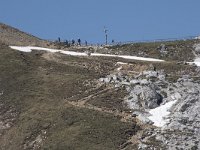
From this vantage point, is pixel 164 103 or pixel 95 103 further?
pixel 95 103

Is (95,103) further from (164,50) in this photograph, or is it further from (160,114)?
(164,50)

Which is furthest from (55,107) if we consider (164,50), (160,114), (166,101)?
(164,50)

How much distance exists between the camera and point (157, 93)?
9606 cm

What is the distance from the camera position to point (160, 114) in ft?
299

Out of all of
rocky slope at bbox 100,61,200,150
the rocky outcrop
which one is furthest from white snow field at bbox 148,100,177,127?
the rocky outcrop

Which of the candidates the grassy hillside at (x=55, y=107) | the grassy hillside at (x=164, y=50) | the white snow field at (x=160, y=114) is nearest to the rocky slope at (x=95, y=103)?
the grassy hillside at (x=55, y=107)

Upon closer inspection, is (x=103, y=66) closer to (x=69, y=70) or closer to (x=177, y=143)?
(x=69, y=70)

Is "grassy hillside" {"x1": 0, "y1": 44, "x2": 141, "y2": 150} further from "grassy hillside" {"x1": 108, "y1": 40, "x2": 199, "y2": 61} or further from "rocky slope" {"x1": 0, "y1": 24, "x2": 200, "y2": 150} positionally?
"grassy hillside" {"x1": 108, "y1": 40, "x2": 199, "y2": 61}

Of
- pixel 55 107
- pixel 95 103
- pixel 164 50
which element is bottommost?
pixel 55 107

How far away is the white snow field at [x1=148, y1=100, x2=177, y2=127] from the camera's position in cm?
8881

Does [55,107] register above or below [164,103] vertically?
below

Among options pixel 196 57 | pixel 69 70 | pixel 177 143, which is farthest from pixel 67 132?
pixel 196 57

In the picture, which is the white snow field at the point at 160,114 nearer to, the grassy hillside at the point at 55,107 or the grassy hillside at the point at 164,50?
the grassy hillside at the point at 55,107

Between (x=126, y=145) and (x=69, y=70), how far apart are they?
33.0 meters
